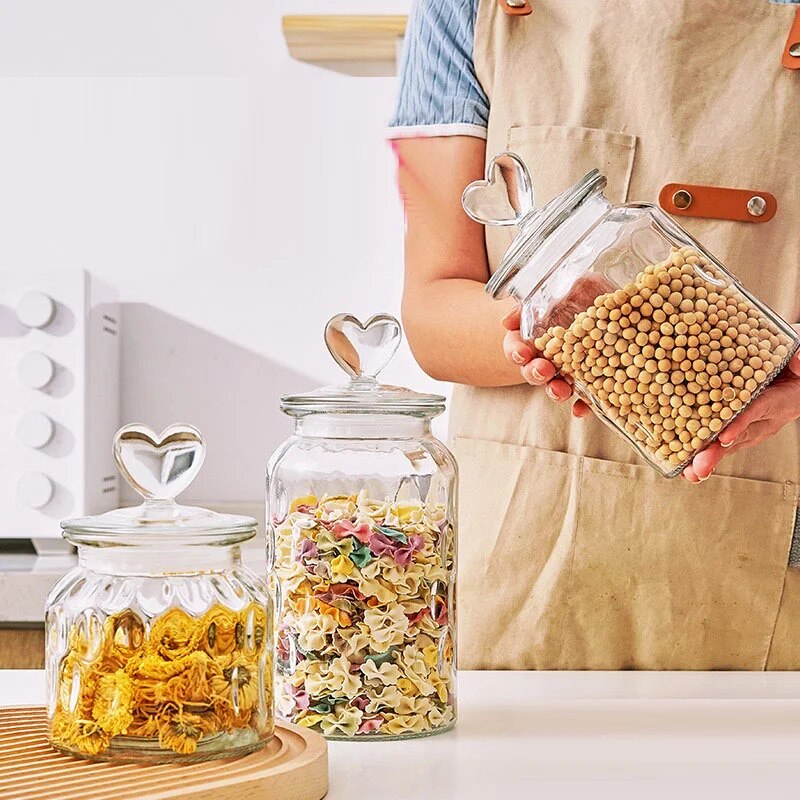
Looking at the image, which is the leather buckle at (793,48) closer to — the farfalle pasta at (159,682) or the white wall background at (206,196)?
the farfalle pasta at (159,682)

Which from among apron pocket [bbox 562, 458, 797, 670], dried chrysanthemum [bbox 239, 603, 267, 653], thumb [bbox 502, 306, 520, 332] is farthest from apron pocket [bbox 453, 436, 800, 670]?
dried chrysanthemum [bbox 239, 603, 267, 653]

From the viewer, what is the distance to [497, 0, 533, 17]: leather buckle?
1004 mm

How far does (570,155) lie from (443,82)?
0.43ft

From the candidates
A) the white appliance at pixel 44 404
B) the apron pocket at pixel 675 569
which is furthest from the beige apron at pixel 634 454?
the white appliance at pixel 44 404

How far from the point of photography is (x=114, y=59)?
188 cm

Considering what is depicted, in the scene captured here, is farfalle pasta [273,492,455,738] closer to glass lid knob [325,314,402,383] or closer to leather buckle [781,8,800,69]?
glass lid knob [325,314,402,383]

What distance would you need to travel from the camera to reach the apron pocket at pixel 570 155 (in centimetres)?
100

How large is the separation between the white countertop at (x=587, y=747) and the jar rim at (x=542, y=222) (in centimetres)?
25

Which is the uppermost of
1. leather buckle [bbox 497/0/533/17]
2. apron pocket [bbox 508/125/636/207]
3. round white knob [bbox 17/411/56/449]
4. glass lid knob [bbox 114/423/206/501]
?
leather buckle [bbox 497/0/533/17]

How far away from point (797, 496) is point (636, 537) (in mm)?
142

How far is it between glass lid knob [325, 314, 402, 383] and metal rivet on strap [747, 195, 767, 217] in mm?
451

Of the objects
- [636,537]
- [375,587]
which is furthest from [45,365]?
[375,587]

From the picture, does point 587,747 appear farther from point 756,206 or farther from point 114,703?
point 756,206

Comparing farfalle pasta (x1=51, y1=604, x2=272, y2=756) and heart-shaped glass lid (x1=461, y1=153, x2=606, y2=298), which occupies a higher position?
heart-shaped glass lid (x1=461, y1=153, x2=606, y2=298)
